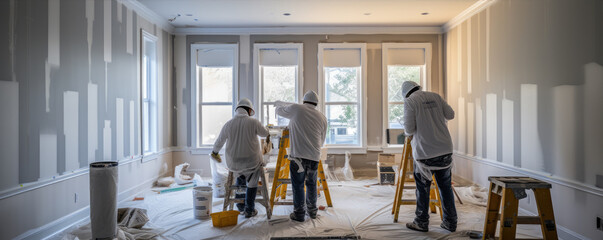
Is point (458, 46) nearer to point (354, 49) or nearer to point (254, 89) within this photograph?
point (354, 49)

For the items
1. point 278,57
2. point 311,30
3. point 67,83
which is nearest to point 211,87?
point 278,57

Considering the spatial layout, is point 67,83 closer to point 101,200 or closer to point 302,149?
point 101,200

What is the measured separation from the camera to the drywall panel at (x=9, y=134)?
110 inches

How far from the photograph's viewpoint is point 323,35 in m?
6.70

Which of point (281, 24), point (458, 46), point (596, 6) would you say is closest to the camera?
point (596, 6)

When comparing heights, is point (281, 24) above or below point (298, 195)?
above

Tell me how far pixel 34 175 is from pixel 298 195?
249cm

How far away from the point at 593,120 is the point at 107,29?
17.4 ft

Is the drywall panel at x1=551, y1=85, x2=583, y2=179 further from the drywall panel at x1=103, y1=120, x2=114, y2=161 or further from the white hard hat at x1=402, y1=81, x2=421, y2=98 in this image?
the drywall panel at x1=103, y1=120, x2=114, y2=161

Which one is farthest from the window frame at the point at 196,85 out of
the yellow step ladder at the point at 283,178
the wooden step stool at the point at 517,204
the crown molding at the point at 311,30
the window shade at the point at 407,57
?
the wooden step stool at the point at 517,204

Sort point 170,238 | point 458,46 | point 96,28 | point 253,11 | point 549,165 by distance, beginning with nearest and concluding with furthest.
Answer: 1. point 170,238
2. point 549,165
3. point 96,28
4. point 253,11
5. point 458,46

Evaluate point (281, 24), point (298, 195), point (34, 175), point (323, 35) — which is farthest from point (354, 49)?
point (34, 175)

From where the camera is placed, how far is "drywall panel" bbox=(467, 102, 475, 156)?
5.48 metres

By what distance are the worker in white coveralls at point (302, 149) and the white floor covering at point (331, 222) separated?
0.26 metres
